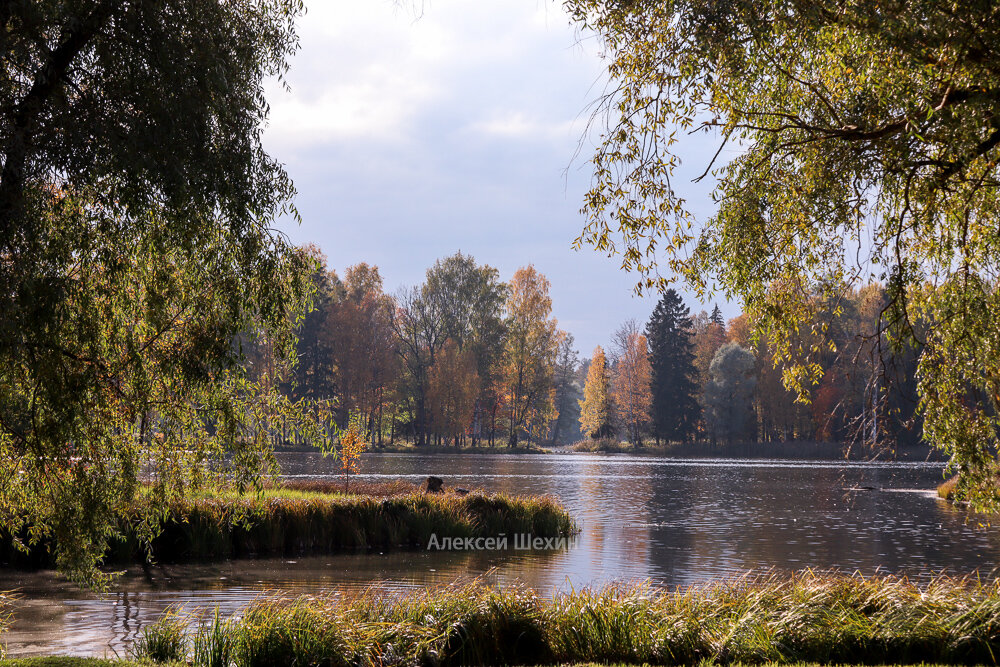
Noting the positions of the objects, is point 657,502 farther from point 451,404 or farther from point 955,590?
point 451,404

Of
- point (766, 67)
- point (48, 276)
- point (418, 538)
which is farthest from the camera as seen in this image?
point (418, 538)

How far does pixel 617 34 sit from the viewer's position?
9.34 m

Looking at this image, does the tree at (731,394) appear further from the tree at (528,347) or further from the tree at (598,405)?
the tree at (528,347)

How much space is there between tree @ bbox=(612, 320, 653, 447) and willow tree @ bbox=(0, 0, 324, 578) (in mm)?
79684

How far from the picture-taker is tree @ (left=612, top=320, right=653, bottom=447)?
9188cm

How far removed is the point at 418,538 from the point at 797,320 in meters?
14.1

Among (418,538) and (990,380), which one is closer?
(990,380)

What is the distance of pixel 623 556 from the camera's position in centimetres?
2092

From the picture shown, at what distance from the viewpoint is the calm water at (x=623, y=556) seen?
549 inches

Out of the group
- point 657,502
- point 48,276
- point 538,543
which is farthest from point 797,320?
point 657,502

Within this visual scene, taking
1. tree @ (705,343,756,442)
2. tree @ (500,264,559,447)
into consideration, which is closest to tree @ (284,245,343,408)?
tree @ (500,264,559,447)

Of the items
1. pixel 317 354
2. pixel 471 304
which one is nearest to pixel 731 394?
pixel 471 304

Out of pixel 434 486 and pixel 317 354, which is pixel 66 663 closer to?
pixel 434 486

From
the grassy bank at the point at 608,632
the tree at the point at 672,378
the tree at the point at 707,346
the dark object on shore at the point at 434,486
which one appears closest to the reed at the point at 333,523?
the dark object on shore at the point at 434,486
